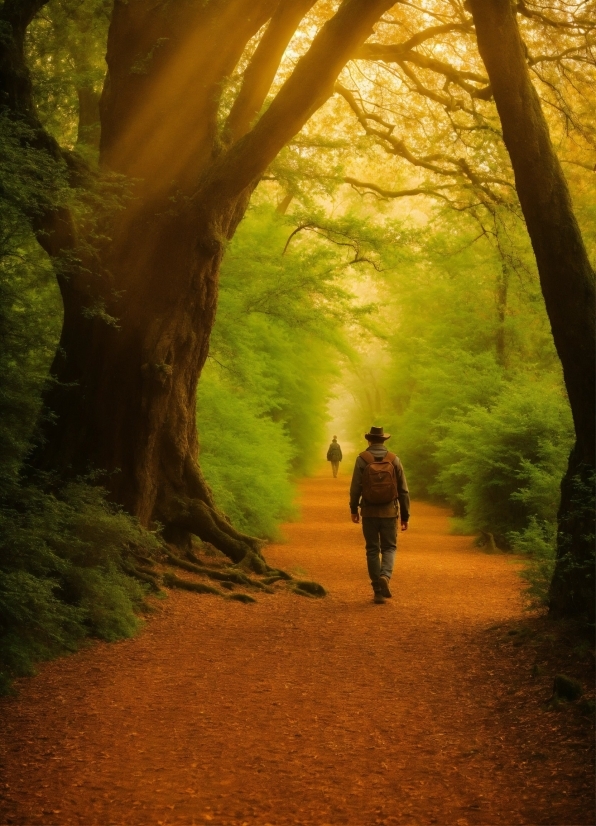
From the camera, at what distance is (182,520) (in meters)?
10.6

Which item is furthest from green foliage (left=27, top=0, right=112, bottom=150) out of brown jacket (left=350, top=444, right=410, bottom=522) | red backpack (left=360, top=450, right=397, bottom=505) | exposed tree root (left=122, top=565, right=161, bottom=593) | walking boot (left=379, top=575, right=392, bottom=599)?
walking boot (left=379, top=575, right=392, bottom=599)

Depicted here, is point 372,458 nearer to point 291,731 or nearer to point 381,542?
point 381,542

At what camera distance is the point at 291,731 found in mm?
4777

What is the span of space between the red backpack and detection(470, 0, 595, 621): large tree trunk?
300cm

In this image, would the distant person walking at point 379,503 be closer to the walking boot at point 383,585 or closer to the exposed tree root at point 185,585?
the walking boot at point 383,585

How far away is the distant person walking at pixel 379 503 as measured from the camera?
9.45m

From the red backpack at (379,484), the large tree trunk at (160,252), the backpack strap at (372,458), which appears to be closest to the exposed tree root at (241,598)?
the large tree trunk at (160,252)

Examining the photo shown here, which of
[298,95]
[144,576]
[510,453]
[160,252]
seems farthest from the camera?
[510,453]

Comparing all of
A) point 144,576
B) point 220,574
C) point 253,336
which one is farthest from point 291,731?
point 253,336

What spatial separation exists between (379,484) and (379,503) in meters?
0.23

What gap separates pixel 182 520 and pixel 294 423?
2614 centimetres

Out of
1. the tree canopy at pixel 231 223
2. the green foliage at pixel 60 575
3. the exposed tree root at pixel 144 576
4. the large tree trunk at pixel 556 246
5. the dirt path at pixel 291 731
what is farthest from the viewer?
the exposed tree root at pixel 144 576

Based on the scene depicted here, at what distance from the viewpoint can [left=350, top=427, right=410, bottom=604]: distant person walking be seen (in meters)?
9.45

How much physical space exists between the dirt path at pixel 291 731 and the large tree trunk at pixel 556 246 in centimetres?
112
